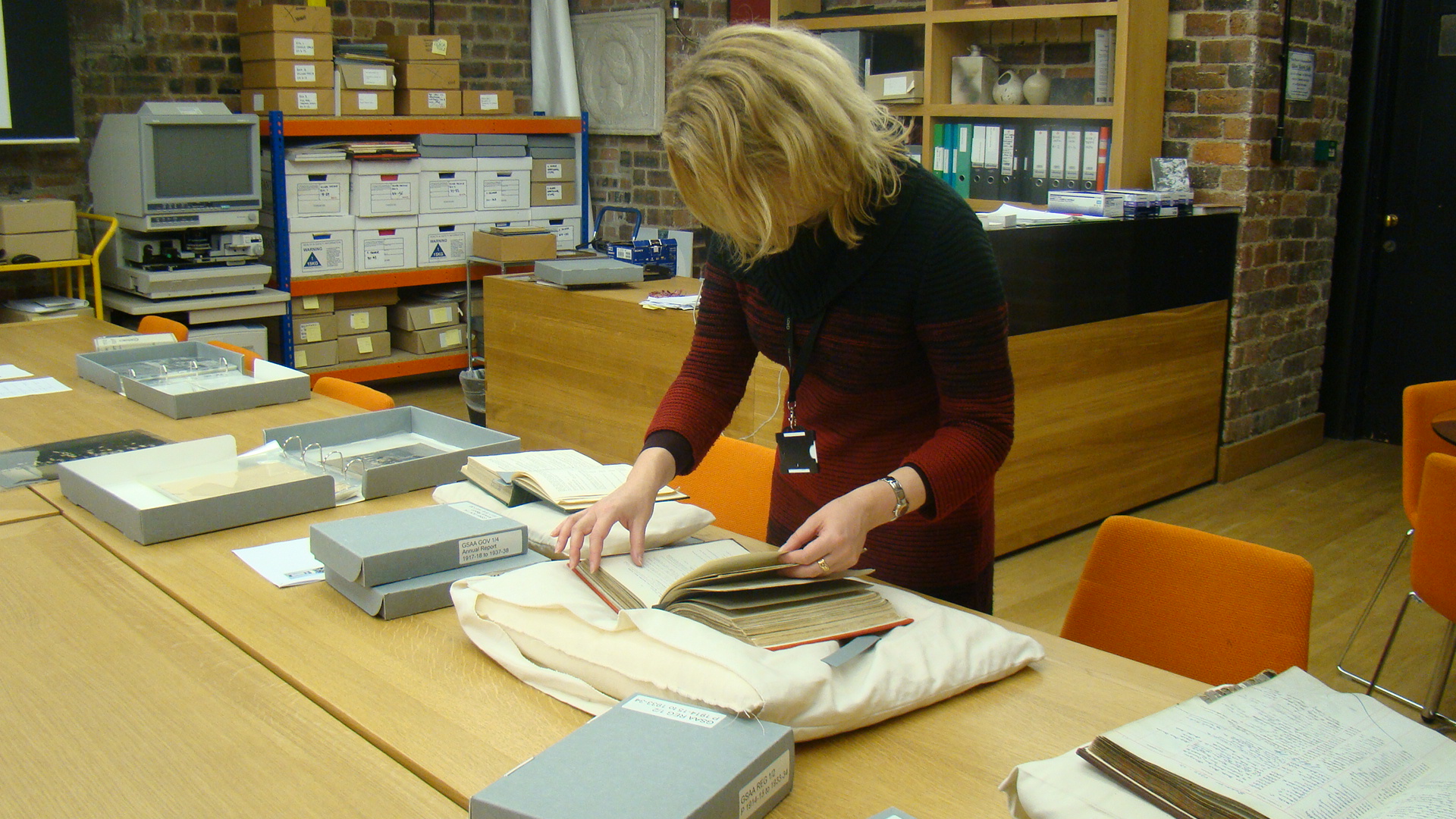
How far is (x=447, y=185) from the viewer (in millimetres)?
5758

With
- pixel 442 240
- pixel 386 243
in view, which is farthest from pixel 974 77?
pixel 386 243

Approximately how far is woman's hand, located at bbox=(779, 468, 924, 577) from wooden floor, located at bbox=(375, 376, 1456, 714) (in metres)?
1.83

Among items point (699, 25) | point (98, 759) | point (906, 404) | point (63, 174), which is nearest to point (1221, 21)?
point (699, 25)

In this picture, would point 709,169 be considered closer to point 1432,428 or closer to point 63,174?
point 1432,428

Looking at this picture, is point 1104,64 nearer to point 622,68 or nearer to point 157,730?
point 622,68

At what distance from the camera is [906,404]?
156 centimetres

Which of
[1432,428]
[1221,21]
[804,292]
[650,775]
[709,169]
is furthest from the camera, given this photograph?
[1221,21]

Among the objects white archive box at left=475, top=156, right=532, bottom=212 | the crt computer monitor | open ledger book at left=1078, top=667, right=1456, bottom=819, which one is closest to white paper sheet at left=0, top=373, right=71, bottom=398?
the crt computer monitor

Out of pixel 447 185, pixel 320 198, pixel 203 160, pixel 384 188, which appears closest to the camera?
pixel 203 160

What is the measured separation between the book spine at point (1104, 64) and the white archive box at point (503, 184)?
2.98m

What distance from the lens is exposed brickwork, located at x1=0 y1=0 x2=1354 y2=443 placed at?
4.11m

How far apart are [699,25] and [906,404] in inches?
190

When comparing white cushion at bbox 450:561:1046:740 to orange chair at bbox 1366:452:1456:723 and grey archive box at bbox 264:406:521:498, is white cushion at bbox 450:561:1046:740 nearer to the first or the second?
grey archive box at bbox 264:406:521:498

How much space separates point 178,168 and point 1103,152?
12.0ft
